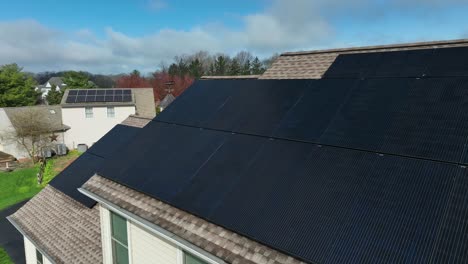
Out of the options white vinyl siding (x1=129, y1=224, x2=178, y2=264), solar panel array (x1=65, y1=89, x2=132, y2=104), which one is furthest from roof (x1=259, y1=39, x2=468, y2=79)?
solar panel array (x1=65, y1=89, x2=132, y2=104)

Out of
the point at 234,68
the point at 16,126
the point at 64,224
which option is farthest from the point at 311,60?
the point at 234,68

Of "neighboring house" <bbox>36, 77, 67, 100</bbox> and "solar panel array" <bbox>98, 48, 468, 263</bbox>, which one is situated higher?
"solar panel array" <bbox>98, 48, 468, 263</bbox>

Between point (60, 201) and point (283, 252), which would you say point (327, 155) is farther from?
point (60, 201)

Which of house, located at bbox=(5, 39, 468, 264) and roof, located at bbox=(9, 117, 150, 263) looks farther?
roof, located at bbox=(9, 117, 150, 263)

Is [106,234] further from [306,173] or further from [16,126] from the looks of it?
[16,126]

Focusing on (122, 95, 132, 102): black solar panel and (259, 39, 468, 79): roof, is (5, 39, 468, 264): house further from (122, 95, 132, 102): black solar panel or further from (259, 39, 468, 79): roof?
(122, 95, 132, 102): black solar panel

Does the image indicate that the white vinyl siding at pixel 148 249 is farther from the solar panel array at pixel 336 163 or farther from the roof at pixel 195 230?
the solar panel array at pixel 336 163

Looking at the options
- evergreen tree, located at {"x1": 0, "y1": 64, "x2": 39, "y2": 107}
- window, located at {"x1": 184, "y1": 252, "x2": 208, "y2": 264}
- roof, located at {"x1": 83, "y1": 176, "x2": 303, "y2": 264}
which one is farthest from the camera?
evergreen tree, located at {"x1": 0, "y1": 64, "x2": 39, "y2": 107}
